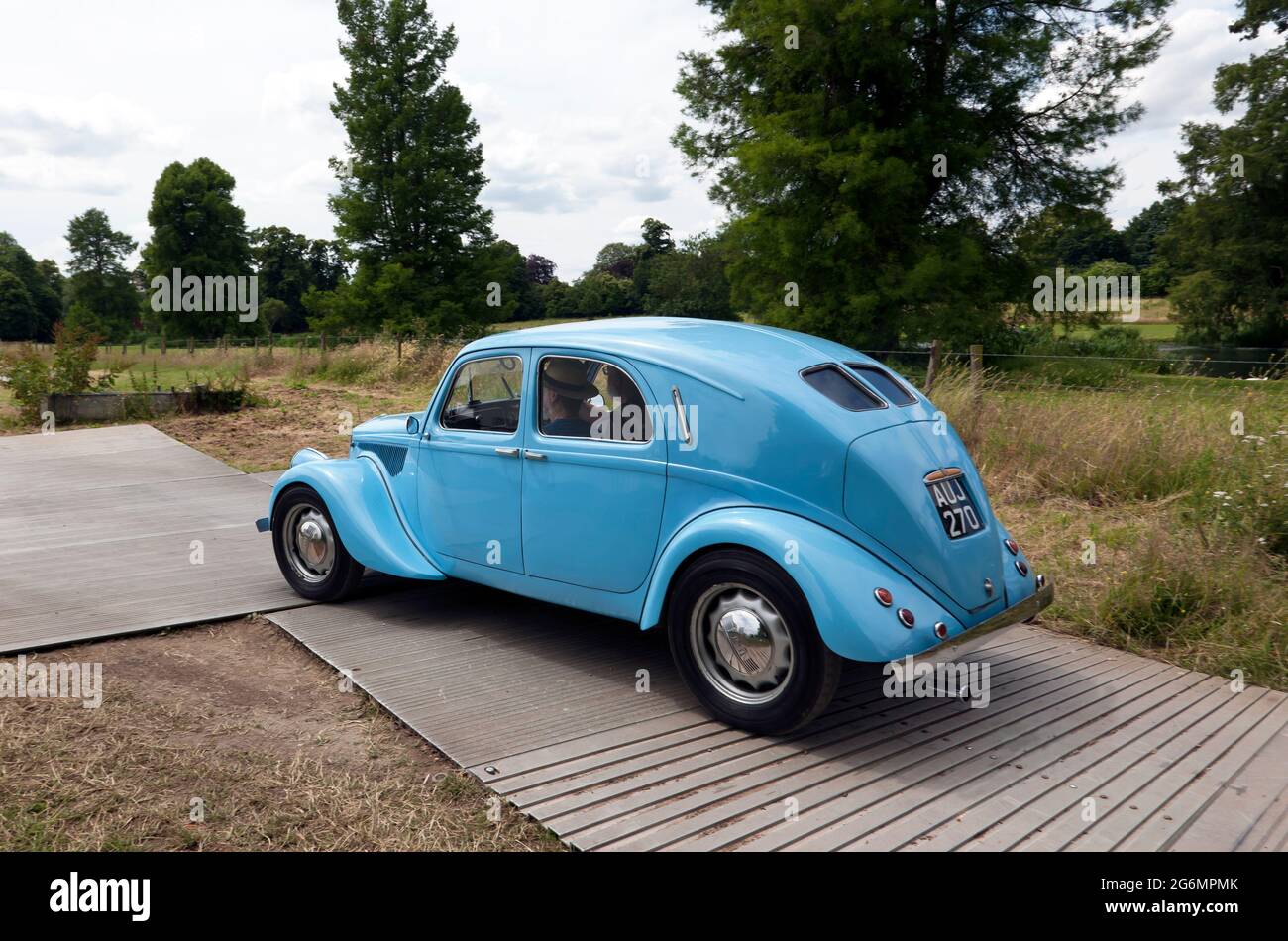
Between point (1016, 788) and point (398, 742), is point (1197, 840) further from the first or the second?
point (398, 742)

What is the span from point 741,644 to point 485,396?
235 cm

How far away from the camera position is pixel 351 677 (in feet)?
15.9

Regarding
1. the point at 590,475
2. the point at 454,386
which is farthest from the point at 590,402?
the point at 454,386

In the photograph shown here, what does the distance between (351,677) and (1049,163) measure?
28.7 m

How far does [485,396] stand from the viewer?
18.4 ft

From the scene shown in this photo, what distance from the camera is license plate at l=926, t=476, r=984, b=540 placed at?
422 cm

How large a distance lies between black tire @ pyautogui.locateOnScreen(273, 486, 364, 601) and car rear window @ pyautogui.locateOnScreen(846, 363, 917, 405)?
3398 millimetres

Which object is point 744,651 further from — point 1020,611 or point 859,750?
point 1020,611

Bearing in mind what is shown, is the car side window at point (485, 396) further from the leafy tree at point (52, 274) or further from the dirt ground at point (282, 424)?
the leafy tree at point (52, 274)

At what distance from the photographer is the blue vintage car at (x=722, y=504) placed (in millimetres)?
3998

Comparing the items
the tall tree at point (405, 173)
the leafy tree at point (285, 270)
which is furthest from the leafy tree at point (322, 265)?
the tall tree at point (405, 173)

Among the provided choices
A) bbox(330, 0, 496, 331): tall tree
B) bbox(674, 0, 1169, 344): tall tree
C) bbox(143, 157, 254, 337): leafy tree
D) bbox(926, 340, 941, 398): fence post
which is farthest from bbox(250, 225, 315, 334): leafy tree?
bbox(926, 340, 941, 398): fence post

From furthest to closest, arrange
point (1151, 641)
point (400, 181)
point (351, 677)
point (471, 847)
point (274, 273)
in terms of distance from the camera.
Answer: point (274, 273), point (400, 181), point (1151, 641), point (351, 677), point (471, 847)
